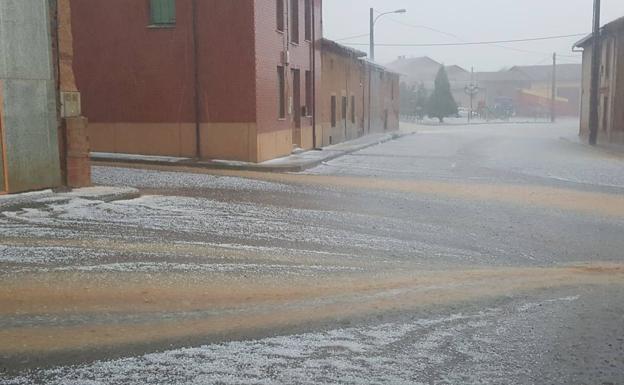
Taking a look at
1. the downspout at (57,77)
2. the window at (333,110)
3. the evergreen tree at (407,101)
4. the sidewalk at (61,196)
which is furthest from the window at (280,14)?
the evergreen tree at (407,101)

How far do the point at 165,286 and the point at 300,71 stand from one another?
1880cm

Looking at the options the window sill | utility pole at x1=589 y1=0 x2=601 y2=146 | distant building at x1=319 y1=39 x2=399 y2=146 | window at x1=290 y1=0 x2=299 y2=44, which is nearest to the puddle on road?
the window sill

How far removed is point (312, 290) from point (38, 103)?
768 cm

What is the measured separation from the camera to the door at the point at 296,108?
78.9 feet

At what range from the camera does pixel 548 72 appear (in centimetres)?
11000

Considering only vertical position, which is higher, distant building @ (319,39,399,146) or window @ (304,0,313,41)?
window @ (304,0,313,41)

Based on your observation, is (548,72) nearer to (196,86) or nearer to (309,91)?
(309,91)

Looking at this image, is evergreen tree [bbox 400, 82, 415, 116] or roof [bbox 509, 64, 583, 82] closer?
evergreen tree [bbox 400, 82, 415, 116]

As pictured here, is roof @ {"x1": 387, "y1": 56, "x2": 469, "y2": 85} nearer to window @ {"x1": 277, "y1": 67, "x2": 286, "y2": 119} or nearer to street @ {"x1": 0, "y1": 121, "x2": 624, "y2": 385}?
window @ {"x1": 277, "y1": 67, "x2": 286, "y2": 119}

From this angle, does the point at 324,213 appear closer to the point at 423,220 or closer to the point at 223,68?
the point at 423,220

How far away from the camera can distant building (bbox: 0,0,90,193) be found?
1138 centimetres

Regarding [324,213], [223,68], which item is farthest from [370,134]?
[324,213]

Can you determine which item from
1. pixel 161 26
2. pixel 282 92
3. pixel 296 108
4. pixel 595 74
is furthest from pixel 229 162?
pixel 595 74

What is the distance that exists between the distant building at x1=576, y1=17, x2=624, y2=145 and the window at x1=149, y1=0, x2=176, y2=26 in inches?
756
